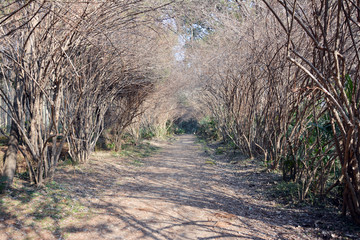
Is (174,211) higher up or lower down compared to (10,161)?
lower down

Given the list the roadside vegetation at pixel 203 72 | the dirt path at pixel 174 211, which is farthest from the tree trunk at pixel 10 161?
the dirt path at pixel 174 211

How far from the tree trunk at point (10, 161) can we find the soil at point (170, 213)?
37.4 inches

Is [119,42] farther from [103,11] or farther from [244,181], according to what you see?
[244,181]

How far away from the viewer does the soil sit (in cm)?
351

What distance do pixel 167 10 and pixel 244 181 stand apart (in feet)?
15.0

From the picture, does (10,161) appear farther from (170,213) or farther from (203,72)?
(203,72)

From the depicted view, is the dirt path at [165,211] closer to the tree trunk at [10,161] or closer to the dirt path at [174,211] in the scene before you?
the dirt path at [174,211]

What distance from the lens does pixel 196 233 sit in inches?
142

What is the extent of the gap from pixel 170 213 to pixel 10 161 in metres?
2.90

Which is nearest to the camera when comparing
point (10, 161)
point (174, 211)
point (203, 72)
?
point (174, 211)

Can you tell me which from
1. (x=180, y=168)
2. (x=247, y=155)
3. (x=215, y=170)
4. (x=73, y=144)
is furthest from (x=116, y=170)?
(x=247, y=155)

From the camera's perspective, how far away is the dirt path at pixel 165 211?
3561 mm

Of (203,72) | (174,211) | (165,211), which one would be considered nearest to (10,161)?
(165,211)

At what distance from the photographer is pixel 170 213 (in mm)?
4312
